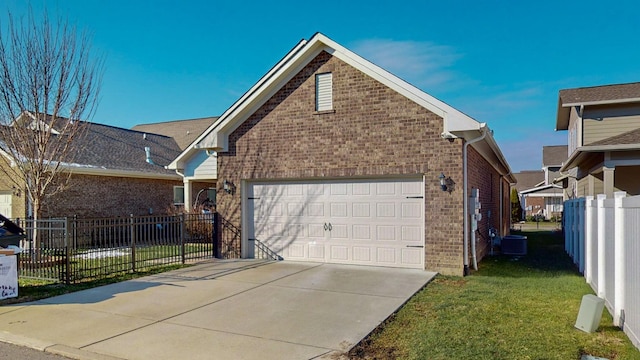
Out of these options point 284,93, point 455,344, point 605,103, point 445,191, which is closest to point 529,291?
point 445,191

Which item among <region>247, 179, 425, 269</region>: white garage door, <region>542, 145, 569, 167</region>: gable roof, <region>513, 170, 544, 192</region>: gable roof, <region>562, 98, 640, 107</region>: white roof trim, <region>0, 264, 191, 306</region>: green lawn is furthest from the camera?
<region>513, 170, 544, 192</region>: gable roof

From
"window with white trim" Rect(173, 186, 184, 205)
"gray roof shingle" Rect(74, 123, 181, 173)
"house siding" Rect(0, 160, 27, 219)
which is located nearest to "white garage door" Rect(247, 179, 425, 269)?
"gray roof shingle" Rect(74, 123, 181, 173)

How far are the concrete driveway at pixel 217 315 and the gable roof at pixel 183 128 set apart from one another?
19.0 m

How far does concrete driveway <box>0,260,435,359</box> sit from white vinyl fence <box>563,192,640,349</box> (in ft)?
10.4

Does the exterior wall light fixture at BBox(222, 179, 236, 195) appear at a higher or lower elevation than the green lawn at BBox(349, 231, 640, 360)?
higher

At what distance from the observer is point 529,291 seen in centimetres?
856

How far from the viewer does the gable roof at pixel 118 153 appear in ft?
58.5

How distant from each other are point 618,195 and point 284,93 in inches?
331

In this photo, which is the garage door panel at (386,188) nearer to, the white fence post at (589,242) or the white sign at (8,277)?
the white fence post at (589,242)

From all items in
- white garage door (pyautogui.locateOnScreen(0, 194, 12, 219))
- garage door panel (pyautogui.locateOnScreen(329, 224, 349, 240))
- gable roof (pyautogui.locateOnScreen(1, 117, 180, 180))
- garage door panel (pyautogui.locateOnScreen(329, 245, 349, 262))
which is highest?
gable roof (pyautogui.locateOnScreen(1, 117, 180, 180))

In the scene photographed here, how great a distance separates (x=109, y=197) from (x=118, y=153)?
8.89ft

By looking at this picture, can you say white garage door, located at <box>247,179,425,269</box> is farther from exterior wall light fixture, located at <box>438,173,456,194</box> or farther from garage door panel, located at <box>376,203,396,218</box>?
exterior wall light fixture, located at <box>438,173,456,194</box>

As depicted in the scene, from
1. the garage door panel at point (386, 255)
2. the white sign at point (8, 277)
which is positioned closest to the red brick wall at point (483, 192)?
the garage door panel at point (386, 255)

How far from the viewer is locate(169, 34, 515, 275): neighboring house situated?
10.5m
